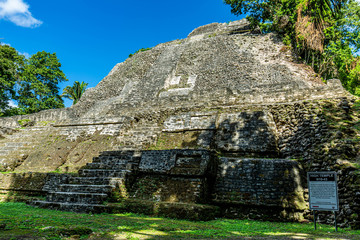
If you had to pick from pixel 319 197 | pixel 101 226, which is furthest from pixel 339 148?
pixel 101 226

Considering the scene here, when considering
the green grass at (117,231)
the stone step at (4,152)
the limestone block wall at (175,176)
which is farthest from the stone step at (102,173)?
the stone step at (4,152)

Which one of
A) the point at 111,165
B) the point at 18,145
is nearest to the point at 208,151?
the point at 111,165

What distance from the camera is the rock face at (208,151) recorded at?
4.41 metres

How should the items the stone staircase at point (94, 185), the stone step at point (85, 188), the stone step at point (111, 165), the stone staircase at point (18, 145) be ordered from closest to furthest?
1. the stone staircase at point (94, 185)
2. the stone step at point (85, 188)
3. the stone step at point (111, 165)
4. the stone staircase at point (18, 145)

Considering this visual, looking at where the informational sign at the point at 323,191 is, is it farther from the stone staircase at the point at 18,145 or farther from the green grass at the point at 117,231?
the stone staircase at the point at 18,145

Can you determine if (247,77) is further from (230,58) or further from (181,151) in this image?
(181,151)

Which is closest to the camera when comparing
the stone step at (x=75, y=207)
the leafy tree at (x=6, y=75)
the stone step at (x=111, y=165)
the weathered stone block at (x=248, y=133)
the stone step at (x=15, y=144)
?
the stone step at (x=75, y=207)

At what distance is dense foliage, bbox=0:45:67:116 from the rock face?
27.3 ft

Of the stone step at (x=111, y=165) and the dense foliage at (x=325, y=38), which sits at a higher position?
the dense foliage at (x=325, y=38)

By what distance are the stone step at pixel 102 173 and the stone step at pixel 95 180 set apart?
0.58 ft

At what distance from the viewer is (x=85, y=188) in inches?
191

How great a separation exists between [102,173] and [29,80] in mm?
19940

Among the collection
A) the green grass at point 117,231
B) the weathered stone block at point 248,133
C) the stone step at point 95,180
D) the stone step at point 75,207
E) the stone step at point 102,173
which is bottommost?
the stone step at point 75,207

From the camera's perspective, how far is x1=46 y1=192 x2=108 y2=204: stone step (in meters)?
4.40
